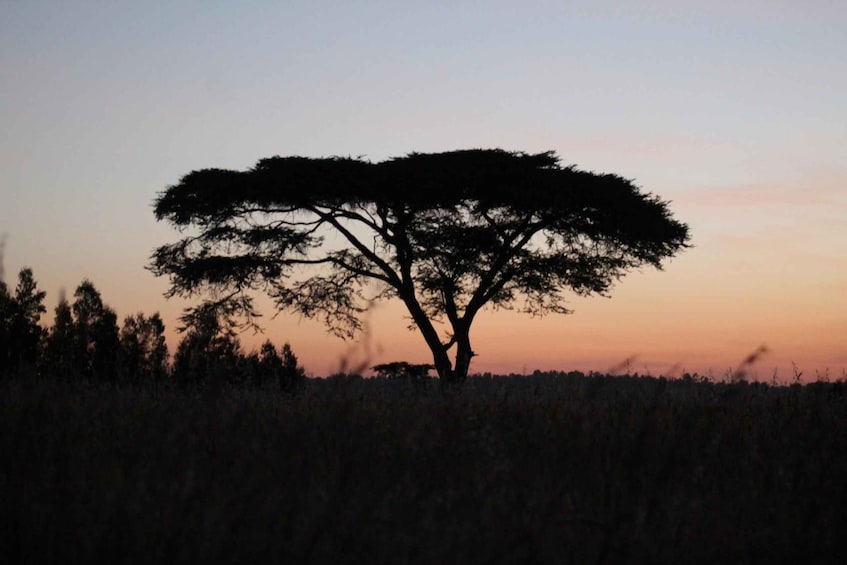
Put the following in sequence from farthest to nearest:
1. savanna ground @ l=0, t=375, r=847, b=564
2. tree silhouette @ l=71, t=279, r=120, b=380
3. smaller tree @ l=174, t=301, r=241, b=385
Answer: tree silhouette @ l=71, t=279, r=120, b=380 → smaller tree @ l=174, t=301, r=241, b=385 → savanna ground @ l=0, t=375, r=847, b=564

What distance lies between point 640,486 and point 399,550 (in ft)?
8.54

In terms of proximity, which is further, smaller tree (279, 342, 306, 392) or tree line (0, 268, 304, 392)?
smaller tree (279, 342, 306, 392)

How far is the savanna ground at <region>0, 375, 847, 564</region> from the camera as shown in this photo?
4605mm

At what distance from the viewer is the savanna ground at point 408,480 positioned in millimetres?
4605

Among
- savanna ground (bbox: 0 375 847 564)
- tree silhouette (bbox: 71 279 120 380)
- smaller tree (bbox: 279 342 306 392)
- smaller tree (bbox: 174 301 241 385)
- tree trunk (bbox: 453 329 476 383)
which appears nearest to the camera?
savanna ground (bbox: 0 375 847 564)

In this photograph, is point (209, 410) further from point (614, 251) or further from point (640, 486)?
point (614, 251)

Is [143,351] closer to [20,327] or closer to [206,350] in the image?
[206,350]

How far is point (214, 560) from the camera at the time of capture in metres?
4.30

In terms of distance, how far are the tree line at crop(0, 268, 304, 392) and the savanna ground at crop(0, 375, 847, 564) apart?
949 mm

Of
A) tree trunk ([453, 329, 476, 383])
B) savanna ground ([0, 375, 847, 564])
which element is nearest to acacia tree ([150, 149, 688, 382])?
tree trunk ([453, 329, 476, 383])

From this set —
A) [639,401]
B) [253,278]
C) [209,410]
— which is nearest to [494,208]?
[253,278]

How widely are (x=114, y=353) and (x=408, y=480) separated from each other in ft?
35.9

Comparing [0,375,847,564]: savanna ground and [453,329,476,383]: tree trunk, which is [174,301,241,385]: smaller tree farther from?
[453,329,476,383]: tree trunk

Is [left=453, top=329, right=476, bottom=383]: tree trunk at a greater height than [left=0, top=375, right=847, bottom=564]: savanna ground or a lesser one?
greater
